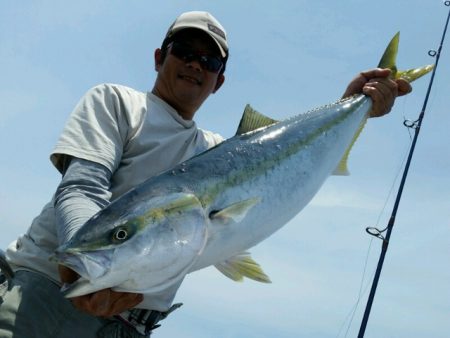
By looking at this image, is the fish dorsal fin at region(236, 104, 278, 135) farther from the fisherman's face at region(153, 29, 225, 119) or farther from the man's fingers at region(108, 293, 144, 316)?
the man's fingers at region(108, 293, 144, 316)

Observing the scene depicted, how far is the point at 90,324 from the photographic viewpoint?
3.36m

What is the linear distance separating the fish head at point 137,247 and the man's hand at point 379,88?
87.9 inches

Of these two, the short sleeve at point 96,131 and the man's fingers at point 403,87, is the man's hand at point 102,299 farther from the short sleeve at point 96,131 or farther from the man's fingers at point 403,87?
the man's fingers at point 403,87

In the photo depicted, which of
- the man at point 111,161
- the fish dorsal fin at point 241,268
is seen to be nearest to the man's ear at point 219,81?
the man at point 111,161

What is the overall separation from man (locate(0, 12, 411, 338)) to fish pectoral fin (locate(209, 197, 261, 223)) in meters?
0.53

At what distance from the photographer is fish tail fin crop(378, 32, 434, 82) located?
439cm

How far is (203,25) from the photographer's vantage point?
3.82 metres

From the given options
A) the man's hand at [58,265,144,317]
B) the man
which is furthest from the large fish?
the man

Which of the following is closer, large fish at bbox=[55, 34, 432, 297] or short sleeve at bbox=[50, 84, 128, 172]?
large fish at bbox=[55, 34, 432, 297]

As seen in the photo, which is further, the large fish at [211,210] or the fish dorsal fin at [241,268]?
the fish dorsal fin at [241,268]

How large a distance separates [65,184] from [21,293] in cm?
85

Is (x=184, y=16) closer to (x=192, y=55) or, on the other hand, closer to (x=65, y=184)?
(x=192, y=55)

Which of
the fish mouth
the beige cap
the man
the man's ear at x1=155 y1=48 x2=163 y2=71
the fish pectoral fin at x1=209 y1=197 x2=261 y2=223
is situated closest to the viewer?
the fish mouth

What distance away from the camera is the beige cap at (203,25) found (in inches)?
151
